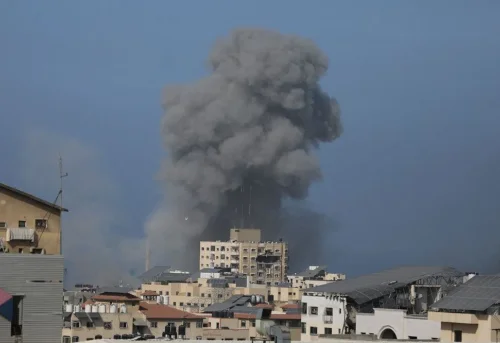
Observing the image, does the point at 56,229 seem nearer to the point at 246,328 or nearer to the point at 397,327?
the point at 397,327

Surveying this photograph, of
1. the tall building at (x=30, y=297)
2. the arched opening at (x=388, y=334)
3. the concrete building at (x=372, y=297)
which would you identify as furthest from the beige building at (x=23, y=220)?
the concrete building at (x=372, y=297)

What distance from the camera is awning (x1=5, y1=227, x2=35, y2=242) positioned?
1225 inches

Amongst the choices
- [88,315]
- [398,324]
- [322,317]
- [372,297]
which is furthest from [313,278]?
[398,324]

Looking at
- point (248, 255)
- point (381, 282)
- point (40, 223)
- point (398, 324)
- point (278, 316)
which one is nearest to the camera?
point (40, 223)

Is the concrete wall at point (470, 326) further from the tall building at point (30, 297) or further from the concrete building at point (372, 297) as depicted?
the tall building at point (30, 297)

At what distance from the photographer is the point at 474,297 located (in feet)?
130

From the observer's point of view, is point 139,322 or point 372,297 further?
point 139,322

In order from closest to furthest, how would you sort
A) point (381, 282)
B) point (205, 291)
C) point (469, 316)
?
1. point (469, 316)
2. point (381, 282)
3. point (205, 291)

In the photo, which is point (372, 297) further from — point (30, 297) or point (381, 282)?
point (30, 297)

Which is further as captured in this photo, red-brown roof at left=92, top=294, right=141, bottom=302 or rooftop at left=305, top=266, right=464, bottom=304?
red-brown roof at left=92, top=294, right=141, bottom=302

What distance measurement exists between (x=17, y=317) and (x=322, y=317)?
2892cm

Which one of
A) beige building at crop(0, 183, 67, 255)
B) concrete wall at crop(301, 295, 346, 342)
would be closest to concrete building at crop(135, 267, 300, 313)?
concrete wall at crop(301, 295, 346, 342)

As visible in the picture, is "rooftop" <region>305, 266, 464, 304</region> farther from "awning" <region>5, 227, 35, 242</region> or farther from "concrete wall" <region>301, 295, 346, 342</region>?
→ "awning" <region>5, 227, 35, 242</region>

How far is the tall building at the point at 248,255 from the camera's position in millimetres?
149750
